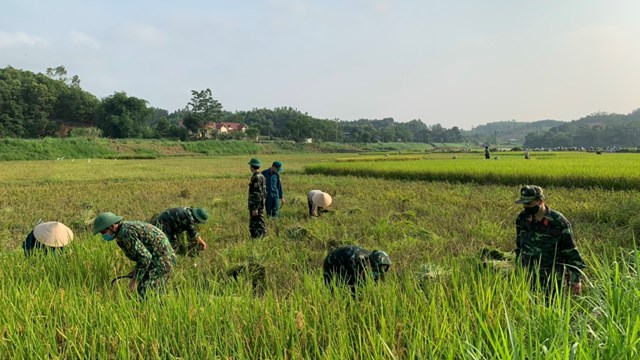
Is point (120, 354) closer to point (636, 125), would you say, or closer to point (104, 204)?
point (104, 204)

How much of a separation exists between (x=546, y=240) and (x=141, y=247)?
3.58 metres

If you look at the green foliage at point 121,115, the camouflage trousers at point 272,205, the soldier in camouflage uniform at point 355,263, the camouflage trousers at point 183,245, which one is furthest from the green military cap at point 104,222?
the green foliage at point 121,115

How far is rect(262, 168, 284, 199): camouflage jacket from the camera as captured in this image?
814 cm

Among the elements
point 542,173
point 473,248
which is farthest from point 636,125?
point 473,248

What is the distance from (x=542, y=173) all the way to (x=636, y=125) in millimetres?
133214

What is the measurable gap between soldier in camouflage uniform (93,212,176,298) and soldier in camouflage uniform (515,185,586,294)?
10.3 ft

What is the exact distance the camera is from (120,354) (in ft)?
7.49

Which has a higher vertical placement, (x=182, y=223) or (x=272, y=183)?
(x=272, y=183)

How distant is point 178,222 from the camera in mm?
5465

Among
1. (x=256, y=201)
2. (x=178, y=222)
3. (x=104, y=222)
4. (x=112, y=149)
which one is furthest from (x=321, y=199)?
(x=112, y=149)

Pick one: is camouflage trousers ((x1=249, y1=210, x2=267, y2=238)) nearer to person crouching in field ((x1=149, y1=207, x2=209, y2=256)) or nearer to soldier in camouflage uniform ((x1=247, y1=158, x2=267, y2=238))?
soldier in camouflage uniform ((x1=247, y1=158, x2=267, y2=238))

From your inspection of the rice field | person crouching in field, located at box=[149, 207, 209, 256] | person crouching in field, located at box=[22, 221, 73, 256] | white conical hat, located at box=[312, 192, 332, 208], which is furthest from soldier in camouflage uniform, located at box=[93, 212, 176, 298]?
white conical hat, located at box=[312, 192, 332, 208]

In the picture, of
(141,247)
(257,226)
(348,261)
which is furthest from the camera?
(257,226)

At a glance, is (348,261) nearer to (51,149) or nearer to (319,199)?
(319,199)
